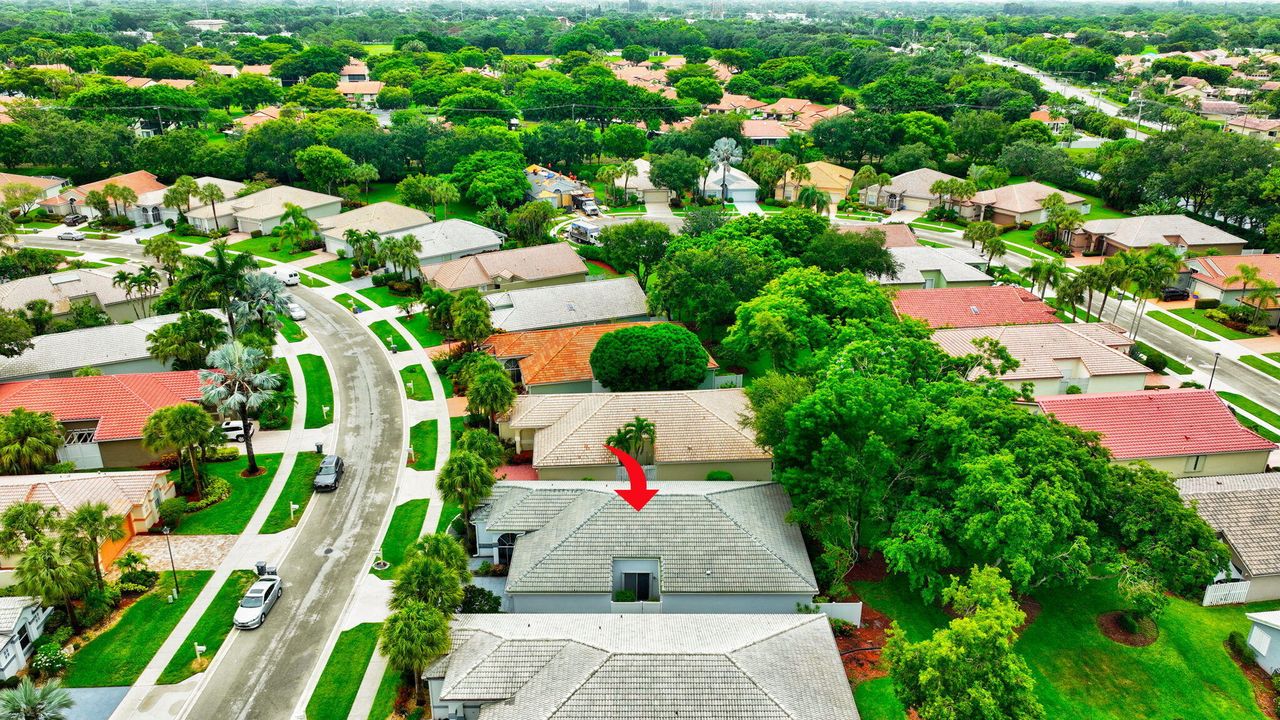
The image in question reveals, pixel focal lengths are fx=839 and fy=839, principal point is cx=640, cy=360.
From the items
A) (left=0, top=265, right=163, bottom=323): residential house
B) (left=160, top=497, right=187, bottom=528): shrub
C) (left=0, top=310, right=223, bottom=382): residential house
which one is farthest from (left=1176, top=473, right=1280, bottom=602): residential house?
(left=0, top=265, right=163, bottom=323): residential house

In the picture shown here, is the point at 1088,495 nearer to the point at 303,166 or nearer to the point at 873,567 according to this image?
the point at 873,567

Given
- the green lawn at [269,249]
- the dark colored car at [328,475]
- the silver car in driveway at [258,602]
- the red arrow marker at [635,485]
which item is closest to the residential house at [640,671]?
the red arrow marker at [635,485]

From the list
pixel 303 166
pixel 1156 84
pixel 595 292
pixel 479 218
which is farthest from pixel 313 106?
pixel 1156 84

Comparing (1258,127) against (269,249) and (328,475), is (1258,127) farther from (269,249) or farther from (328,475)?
(328,475)

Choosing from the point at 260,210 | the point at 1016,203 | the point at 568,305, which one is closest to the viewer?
the point at 568,305

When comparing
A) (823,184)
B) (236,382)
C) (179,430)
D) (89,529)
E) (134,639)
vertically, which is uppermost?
(236,382)

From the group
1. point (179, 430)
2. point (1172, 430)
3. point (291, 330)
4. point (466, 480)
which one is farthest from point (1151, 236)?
point (179, 430)

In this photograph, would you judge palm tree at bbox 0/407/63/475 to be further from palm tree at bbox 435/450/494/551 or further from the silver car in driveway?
palm tree at bbox 435/450/494/551
